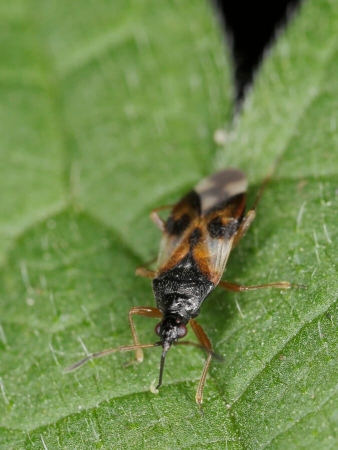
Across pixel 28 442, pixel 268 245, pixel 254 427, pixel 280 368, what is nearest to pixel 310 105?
pixel 268 245

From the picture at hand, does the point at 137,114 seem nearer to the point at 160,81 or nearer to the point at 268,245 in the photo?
the point at 160,81

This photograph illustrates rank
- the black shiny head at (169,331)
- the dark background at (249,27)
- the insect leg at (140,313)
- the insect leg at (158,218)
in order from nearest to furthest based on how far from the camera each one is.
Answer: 1. the black shiny head at (169,331)
2. the insect leg at (140,313)
3. the insect leg at (158,218)
4. the dark background at (249,27)

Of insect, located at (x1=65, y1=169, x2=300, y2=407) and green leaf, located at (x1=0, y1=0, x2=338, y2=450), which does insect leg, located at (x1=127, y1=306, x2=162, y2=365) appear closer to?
insect, located at (x1=65, y1=169, x2=300, y2=407)

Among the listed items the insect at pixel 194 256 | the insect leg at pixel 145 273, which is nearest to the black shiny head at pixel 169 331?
the insect at pixel 194 256

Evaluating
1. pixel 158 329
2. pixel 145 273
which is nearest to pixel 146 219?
pixel 145 273

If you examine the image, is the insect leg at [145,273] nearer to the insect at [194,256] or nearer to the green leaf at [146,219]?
the insect at [194,256]
